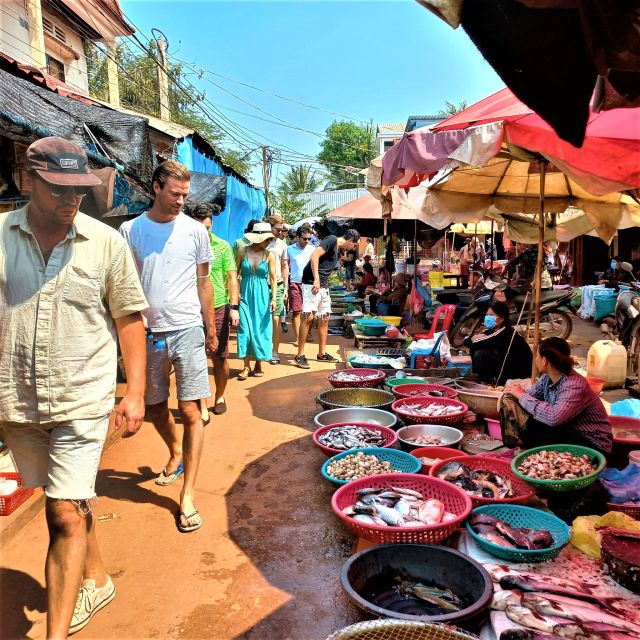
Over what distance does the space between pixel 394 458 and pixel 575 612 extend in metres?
1.88

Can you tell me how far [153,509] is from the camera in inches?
149

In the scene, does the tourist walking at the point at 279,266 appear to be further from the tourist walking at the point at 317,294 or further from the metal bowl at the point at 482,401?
the metal bowl at the point at 482,401

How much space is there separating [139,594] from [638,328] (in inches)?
271

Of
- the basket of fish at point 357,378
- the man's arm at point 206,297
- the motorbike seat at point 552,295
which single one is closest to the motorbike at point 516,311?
the motorbike seat at point 552,295

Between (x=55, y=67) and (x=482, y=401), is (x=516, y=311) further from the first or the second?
(x=55, y=67)

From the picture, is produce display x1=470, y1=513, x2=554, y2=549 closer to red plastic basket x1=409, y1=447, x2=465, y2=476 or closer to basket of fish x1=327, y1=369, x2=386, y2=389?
red plastic basket x1=409, y1=447, x2=465, y2=476

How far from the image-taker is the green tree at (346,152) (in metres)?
48.6

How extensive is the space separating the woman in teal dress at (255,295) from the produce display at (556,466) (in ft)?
13.5

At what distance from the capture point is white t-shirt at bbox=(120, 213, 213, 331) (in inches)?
141

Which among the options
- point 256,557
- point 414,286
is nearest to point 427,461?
point 256,557

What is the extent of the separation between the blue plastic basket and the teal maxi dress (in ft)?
10.3

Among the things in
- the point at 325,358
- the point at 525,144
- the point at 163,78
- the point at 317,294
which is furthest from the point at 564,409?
the point at 163,78

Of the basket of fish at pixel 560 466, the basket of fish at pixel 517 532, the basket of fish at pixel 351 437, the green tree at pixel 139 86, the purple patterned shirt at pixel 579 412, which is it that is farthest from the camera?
the green tree at pixel 139 86

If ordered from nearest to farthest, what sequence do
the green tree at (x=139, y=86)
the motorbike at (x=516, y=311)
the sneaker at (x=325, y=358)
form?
the sneaker at (x=325, y=358), the motorbike at (x=516, y=311), the green tree at (x=139, y=86)
